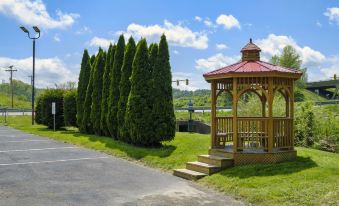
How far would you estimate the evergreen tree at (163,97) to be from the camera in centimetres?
1666

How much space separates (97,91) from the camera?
76.4ft

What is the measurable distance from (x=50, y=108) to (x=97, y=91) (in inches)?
318

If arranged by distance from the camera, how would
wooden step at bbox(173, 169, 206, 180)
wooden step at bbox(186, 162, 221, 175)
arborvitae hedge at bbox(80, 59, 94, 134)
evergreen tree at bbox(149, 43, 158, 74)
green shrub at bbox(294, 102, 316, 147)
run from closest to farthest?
wooden step at bbox(173, 169, 206, 180) → wooden step at bbox(186, 162, 221, 175) → green shrub at bbox(294, 102, 316, 147) → evergreen tree at bbox(149, 43, 158, 74) → arborvitae hedge at bbox(80, 59, 94, 134)

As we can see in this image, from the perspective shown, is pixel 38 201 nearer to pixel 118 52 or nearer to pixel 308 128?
pixel 308 128

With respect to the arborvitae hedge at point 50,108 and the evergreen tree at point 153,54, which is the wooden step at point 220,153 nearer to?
the evergreen tree at point 153,54

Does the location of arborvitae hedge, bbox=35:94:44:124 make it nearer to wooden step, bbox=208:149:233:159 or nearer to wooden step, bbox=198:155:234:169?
wooden step, bbox=208:149:233:159

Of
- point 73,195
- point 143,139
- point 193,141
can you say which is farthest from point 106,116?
point 73,195

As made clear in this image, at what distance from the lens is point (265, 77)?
11883 mm

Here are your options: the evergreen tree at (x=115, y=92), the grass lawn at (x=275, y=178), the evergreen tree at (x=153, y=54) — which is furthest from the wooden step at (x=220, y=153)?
the evergreen tree at (x=115, y=92)

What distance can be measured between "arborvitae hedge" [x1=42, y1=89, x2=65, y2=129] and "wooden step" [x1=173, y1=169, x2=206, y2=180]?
19.5 metres

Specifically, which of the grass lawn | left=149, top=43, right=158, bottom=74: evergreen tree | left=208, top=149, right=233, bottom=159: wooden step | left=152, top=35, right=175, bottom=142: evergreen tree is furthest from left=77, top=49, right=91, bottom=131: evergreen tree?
left=208, top=149, right=233, bottom=159: wooden step

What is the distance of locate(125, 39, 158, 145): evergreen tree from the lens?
1678 cm

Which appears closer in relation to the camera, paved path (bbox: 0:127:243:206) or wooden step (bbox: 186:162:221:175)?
paved path (bbox: 0:127:243:206)

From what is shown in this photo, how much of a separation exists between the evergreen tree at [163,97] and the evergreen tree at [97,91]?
6867 mm
